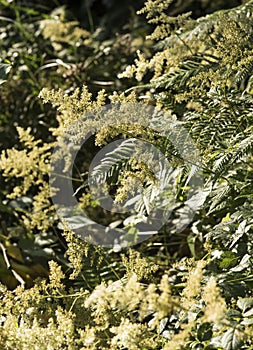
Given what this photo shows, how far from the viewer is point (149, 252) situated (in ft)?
9.01

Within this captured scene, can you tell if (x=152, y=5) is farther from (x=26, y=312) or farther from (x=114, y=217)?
(x=114, y=217)

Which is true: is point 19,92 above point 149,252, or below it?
above

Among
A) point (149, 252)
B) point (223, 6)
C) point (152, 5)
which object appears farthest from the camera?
point (223, 6)

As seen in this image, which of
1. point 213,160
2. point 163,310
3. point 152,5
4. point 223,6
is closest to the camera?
point 163,310

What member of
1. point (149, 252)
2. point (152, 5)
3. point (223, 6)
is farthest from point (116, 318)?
point (223, 6)

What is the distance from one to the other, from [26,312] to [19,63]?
248 centimetres

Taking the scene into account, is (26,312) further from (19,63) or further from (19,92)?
(19,63)

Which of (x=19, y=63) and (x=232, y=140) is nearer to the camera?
(x=232, y=140)

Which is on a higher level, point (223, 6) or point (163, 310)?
point (163, 310)

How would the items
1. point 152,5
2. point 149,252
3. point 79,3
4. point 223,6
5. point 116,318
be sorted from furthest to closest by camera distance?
point 79,3 < point 223,6 < point 149,252 < point 152,5 < point 116,318

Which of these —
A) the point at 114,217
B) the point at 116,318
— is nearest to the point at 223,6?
the point at 114,217

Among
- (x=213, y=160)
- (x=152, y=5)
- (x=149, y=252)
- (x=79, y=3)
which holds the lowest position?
(x=149, y=252)

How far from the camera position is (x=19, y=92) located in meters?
3.61

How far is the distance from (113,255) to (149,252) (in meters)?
0.29
